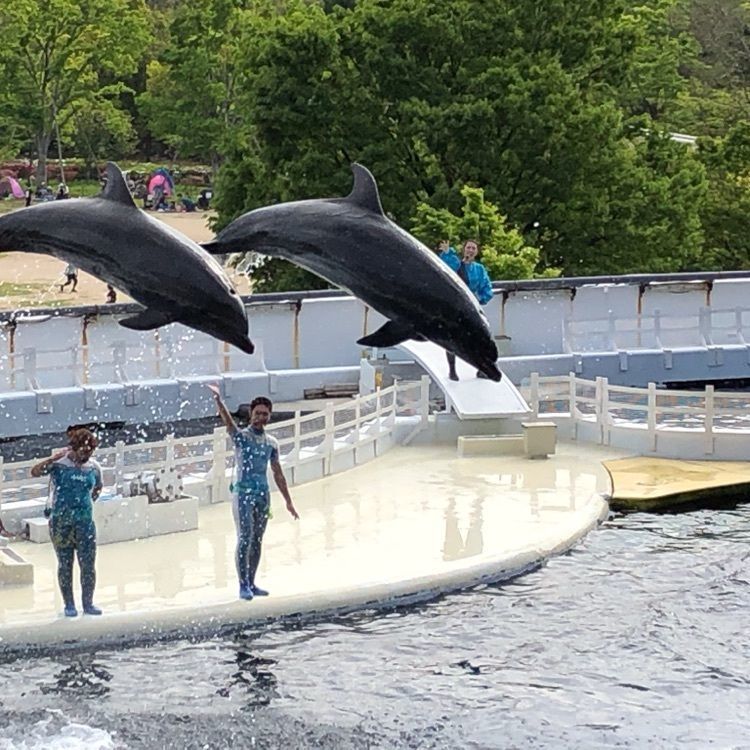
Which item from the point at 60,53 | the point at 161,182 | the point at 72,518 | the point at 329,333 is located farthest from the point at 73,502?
the point at 60,53

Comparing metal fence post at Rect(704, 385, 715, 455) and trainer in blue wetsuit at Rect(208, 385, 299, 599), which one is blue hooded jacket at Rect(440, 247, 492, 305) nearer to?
metal fence post at Rect(704, 385, 715, 455)

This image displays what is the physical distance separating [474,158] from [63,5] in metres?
23.7

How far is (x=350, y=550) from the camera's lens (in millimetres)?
16641

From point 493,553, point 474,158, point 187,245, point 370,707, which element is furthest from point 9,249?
point 474,158

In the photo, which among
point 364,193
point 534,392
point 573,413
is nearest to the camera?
point 364,193

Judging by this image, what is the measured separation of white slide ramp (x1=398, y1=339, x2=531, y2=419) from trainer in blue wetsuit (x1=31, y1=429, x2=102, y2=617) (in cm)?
765

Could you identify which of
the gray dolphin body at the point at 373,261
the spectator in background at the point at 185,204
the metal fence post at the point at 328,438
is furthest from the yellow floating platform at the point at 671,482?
the spectator in background at the point at 185,204

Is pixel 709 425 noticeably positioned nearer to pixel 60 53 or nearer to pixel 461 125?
pixel 461 125

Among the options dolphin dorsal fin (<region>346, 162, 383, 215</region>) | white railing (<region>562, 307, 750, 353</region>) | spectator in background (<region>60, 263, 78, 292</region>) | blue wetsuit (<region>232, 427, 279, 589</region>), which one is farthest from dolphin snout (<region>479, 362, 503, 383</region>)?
spectator in background (<region>60, 263, 78, 292</region>)

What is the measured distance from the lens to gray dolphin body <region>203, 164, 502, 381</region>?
10.6 m

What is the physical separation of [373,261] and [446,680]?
4.09 m

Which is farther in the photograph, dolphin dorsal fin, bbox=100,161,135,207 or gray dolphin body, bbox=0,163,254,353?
dolphin dorsal fin, bbox=100,161,135,207

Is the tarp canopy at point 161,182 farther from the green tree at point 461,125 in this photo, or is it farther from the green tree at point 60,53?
the green tree at point 461,125

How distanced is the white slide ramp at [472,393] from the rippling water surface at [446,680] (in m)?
5.12
